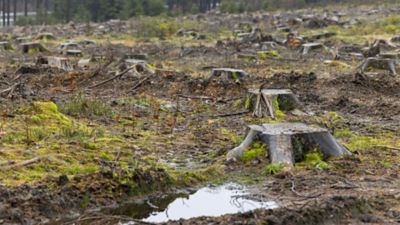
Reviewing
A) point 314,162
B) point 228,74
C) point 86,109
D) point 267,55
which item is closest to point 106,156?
point 314,162

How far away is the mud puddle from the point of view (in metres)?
6.62

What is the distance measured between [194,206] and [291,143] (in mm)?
2082

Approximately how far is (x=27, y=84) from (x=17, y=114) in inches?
203

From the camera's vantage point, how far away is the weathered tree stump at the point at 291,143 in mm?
8320

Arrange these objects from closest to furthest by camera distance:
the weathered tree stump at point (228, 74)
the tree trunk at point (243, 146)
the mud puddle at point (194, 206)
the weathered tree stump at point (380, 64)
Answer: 1. the mud puddle at point (194, 206)
2. the tree trunk at point (243, 146)
3. the weathered tree stump at point (228, 74)
4. the weathered tree stump at point (380, 64)

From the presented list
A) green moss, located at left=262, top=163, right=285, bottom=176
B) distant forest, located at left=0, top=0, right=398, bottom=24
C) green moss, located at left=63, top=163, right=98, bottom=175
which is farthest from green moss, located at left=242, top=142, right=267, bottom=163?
distant forest, located at left=0, top=0, right=398, bottom=24

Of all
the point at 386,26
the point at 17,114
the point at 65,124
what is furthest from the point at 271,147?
the point at 386,26

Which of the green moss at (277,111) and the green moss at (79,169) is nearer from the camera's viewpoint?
the green moss at (79,169)

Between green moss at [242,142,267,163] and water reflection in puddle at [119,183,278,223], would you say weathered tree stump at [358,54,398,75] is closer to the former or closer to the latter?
green moss at [242,142,267,163]

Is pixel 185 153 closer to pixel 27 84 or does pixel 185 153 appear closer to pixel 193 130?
pixel 193 130

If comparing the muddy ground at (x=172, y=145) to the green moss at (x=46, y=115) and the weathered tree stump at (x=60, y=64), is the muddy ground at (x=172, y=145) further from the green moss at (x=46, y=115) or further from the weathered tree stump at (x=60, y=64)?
the weathered tree stump at (x=60, y=64)

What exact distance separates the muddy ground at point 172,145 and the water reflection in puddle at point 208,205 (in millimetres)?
229

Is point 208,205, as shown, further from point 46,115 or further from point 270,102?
point 270,102

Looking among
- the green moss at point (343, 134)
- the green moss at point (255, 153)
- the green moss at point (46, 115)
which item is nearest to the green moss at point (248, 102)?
the green moss at point (343, 134)
